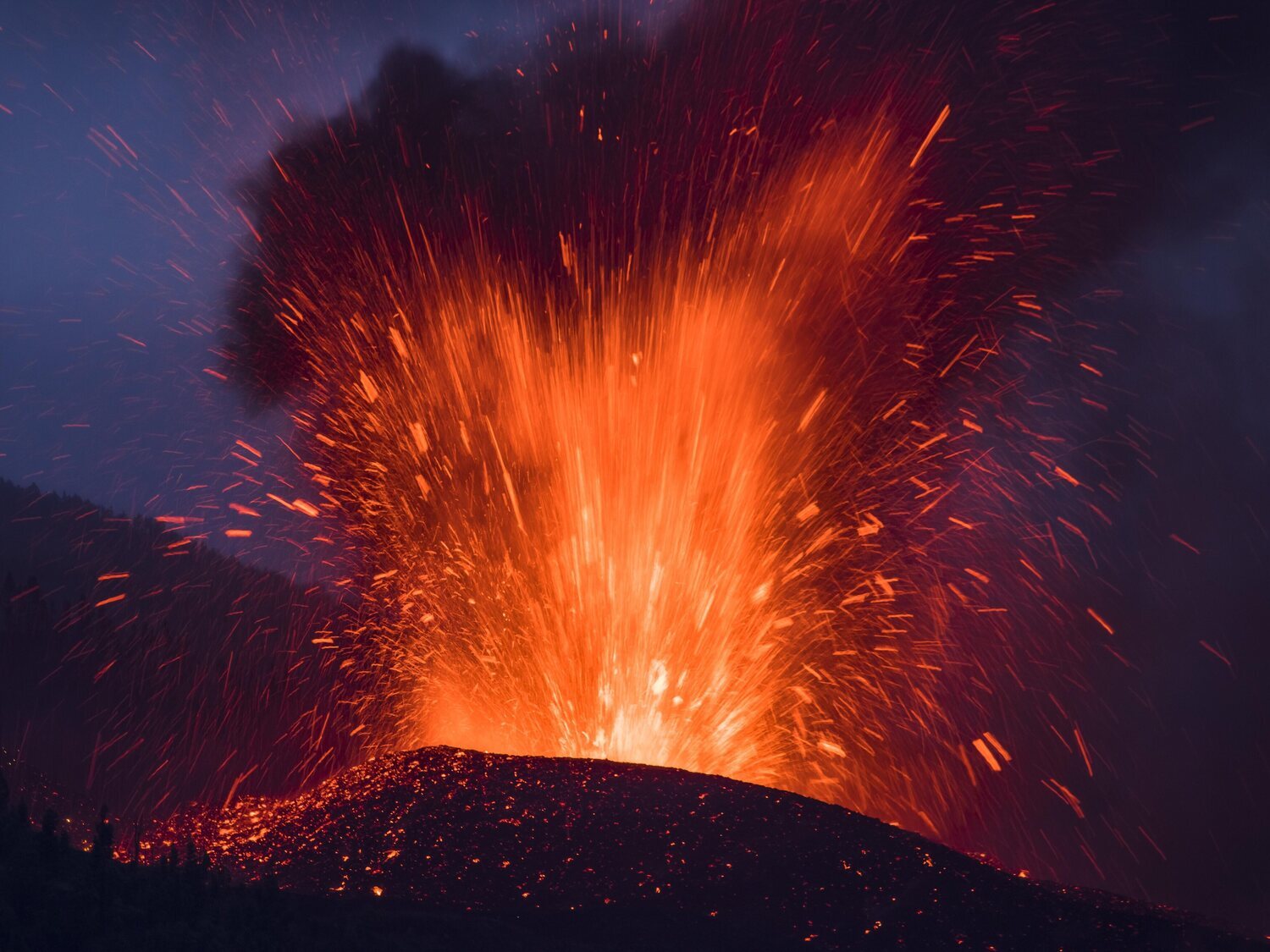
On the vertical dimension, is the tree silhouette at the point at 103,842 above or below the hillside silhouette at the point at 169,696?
below

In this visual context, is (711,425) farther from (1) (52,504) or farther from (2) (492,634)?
(1) (52,504)

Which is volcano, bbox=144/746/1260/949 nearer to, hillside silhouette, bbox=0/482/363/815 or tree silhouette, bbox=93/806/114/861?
tree silhouette, bbox=93/806/114/861

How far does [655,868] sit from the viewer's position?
1356cm

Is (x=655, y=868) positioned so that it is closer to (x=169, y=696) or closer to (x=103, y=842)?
(x=103, y=842)

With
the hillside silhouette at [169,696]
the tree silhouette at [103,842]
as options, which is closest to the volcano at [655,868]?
the tree silhouette at [103,842]

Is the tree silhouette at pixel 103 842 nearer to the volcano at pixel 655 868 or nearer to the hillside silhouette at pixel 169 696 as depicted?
the volcano at pixel 655 868

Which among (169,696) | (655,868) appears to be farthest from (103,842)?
(169,696)

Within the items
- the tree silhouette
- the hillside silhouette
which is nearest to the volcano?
the tree silhouette

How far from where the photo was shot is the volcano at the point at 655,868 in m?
12.5

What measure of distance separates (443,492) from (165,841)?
11.3 metres

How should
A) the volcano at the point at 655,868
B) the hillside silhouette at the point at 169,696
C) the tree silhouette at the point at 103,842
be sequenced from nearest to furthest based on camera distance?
the tree silhouette at the point at 103,842 → the volcano at the point at 655,868 → the hillside silhouette at the point at 169,696

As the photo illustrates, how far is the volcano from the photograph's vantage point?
40.9 feet

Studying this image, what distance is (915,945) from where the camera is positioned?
12.3 m

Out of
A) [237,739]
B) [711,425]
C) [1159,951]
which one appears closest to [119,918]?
[1159,951]
